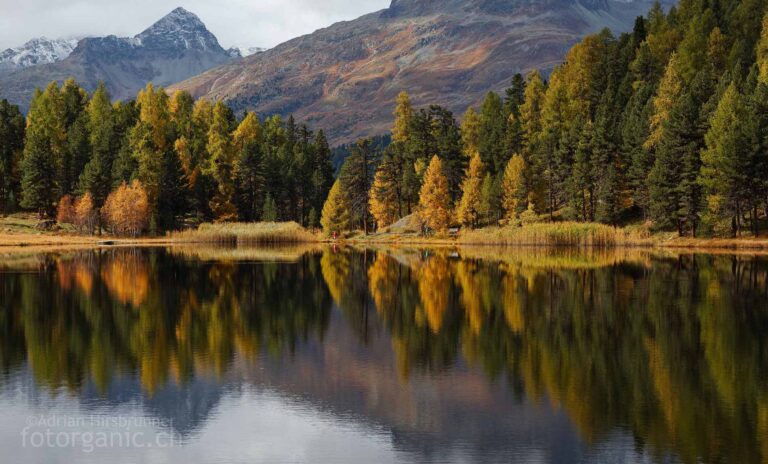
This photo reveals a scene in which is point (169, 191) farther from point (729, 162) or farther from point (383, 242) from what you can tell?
point (729, 162)

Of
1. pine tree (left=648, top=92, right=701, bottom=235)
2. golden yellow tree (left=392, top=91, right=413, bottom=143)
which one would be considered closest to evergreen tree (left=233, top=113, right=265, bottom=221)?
golden yellow tree (left=392, top=91, right=413, bottom=143)

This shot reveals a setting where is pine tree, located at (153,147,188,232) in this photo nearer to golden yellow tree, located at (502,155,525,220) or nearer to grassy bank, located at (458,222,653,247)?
golden yellow tree, located at (502,155,525,220)

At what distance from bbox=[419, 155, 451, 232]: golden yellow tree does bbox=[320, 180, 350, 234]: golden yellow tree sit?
14.7 m

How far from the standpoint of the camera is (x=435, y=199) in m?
115

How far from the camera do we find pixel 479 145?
132 meters


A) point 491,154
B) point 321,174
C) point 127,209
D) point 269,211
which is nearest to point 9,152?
point 127,209

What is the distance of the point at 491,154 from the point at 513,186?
16.5 meters

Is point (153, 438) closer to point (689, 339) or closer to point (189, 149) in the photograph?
point (689, 339)

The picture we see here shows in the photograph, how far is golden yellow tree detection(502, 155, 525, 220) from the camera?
11225 centimetres

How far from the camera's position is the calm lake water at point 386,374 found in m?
16.8

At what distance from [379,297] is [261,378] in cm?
2042

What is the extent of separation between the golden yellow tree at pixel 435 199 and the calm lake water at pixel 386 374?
70.0 meters

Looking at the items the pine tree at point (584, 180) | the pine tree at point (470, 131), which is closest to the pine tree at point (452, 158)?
the pine tree at point (470, 131)

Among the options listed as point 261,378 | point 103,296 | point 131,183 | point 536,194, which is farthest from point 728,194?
point 131,183
